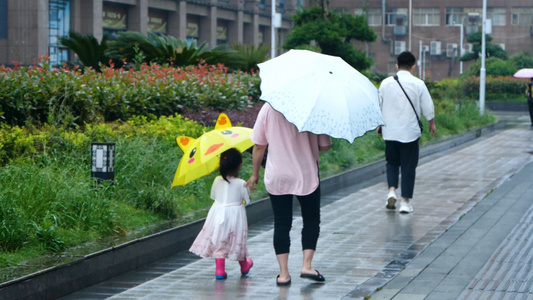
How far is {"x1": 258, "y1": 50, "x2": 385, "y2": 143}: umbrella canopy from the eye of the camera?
22.6 ft

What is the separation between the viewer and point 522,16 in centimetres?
A: 7969

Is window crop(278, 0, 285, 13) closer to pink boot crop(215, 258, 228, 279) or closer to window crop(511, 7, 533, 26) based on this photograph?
window crop(511, 7, 533, 26)

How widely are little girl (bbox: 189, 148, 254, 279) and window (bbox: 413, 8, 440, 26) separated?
7597 centimetres

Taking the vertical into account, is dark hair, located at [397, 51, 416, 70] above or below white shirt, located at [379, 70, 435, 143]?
above

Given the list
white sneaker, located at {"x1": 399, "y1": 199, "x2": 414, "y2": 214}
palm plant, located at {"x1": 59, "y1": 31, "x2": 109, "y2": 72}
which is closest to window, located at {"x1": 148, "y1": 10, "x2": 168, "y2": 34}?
palm plant, located at {"x1": 59, "y1": 31, "x2": 109, "y2": 72}

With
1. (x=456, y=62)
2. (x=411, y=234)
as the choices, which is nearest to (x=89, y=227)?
(x=411, y=234)

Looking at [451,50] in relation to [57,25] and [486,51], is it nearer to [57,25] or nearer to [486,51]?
[486,51]

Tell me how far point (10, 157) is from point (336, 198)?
4.69m

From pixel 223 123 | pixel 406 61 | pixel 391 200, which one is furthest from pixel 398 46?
pixel 223 123

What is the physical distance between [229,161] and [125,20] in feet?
137

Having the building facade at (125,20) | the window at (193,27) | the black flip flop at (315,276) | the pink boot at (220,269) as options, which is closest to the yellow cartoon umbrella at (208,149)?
the pink boot at (220,269)

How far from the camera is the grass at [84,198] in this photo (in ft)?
24.4

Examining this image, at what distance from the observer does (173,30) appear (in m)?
52.3

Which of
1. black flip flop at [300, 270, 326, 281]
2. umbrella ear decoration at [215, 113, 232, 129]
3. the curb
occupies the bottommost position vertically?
black flip flop at [300, 270, 326, 281]
